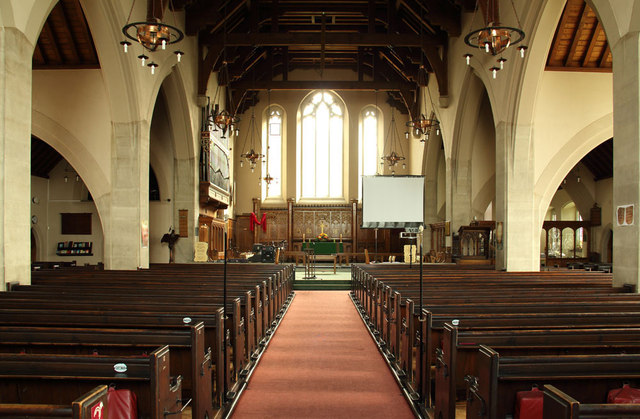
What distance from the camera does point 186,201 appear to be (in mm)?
13383

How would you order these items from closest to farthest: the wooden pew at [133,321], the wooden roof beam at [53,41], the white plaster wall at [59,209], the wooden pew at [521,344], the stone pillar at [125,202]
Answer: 1. the wooden pew at [521,344]
2. the wooden pew at [133,321]
3. the stone pillar at [125,202]
4. the wooden roof beam at [53,41]
5. the white plaster wall at [59,209]

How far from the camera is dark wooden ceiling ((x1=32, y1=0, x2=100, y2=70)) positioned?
970cm

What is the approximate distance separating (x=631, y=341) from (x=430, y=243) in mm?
14328

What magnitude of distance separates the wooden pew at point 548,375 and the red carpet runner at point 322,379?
1.37 m

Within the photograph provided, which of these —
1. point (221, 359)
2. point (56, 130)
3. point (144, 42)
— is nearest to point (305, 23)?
point (56, 130)

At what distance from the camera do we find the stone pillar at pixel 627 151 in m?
5.46

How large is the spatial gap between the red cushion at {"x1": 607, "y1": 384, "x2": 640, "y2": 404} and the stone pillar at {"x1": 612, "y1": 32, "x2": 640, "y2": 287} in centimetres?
367

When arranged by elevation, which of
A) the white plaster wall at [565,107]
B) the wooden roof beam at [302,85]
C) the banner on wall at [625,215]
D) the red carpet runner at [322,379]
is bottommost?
the red carpet runner at [322,379]

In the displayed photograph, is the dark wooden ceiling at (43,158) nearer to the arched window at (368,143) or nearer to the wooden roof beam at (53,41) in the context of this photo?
the wooden roof beam at (53,41)

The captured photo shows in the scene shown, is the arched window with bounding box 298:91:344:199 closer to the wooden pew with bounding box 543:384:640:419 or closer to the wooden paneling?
the wooden paneling

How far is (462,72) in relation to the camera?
1219 cm

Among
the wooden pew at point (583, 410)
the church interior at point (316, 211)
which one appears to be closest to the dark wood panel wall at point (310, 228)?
the church interior at point (316, 211)

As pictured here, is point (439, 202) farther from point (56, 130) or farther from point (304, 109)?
point (56, 130)

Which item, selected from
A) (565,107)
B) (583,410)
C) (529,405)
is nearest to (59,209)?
(565,107)
